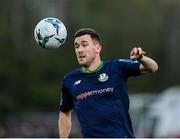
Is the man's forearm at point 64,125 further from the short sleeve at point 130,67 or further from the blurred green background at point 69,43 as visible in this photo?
the blurred green background at point 69,43

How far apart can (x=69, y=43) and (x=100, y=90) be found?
151 ft

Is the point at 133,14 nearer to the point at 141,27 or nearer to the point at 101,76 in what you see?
the point at 141,27

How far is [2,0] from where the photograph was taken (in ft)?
162

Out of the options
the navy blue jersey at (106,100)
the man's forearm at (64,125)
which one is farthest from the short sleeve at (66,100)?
the navy blue jersey at (106,100)

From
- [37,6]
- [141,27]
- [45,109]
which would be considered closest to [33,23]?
[37,6]

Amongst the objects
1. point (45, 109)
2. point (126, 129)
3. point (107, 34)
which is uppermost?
point (126, 129)

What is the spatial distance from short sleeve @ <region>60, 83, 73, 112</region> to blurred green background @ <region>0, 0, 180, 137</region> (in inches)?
1231

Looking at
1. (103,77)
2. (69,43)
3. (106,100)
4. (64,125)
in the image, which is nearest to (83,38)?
(103,77)

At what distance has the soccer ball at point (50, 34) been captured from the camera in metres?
Result: 12.5

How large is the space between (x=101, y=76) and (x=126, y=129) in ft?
2.51

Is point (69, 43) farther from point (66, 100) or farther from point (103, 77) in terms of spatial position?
point (103, 77)

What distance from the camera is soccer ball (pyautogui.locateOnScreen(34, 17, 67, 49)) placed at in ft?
40.9

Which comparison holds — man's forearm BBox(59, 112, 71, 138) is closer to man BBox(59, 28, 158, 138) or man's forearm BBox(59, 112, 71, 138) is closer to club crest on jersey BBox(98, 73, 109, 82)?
man BBox(59, 28, 158, 138)

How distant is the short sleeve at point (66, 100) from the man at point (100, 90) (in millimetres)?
221
